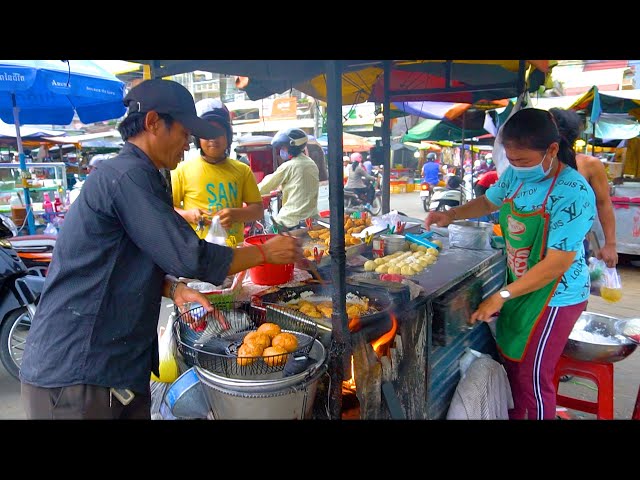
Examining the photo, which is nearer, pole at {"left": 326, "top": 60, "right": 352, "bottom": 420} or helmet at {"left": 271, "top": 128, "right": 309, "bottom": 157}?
pole at {"left": 326, "top": 60, "right": 352, "bottom": 420}

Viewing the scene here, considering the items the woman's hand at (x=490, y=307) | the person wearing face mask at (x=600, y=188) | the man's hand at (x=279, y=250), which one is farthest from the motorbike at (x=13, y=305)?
the person wearing face mask at (x=600, y=188)

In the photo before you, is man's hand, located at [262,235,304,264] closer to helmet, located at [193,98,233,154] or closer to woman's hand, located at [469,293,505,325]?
woman's hand, located at [469,293,505,325]

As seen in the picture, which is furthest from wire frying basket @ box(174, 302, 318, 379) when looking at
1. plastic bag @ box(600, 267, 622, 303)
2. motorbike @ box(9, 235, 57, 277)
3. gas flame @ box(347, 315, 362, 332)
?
motorbike @ box(9, 235, 57, 277)

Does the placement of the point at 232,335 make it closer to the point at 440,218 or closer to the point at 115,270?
the point at 115,270

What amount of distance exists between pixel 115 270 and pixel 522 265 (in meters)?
2.10

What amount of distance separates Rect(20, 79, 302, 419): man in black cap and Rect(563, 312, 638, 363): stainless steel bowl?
2223mm

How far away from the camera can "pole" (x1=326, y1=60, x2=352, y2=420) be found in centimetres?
177

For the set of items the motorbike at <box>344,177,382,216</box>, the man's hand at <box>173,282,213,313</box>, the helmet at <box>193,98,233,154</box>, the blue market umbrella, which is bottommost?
the motorbike at <box>344,177,382,216</box>

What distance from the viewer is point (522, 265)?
2479 mm

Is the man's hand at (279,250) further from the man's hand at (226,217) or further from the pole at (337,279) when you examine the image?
the man's hand at (226,217)

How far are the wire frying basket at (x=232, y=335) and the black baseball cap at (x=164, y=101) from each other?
845 mm

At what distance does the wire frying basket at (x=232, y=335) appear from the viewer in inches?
64.9

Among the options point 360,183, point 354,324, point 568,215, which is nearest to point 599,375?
point 568,215
